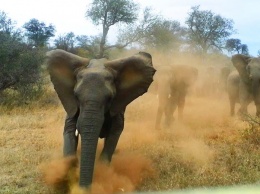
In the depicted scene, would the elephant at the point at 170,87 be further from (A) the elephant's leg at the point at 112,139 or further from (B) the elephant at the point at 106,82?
(B) the elephant at the point at 106,82

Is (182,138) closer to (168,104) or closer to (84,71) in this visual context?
(168,104)

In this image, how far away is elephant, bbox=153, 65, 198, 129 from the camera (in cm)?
1368

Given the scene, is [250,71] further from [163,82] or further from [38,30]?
[38,30]

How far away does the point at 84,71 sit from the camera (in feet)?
22.9

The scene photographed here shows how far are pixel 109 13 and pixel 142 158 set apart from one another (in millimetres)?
30631

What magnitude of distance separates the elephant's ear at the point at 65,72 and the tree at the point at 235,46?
4380 cm

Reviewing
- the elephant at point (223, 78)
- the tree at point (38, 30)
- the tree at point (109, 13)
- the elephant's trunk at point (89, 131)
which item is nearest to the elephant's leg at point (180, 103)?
the elephant's trunk at point (89, 131)

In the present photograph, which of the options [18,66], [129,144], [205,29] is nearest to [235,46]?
[205,29]

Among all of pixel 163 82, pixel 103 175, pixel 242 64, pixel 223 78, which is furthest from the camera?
pixel 223 78

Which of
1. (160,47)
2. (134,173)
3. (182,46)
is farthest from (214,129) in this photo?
(182,46)

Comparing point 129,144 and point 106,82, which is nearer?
point 106,82

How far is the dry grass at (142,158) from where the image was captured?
707 cm

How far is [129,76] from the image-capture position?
7.48 m

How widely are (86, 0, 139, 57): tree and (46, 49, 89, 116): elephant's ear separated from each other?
98.8 ft
